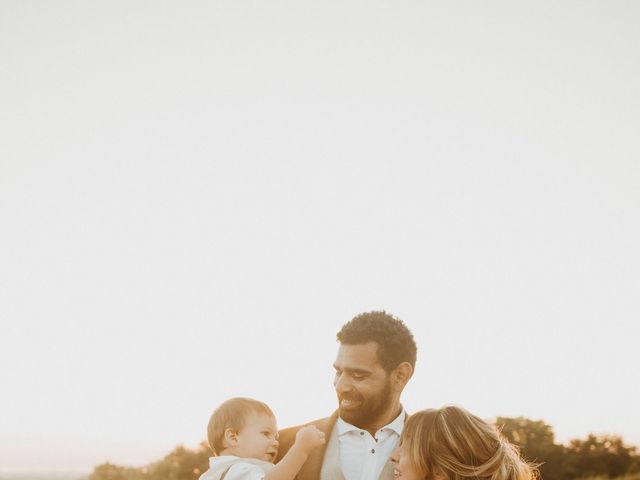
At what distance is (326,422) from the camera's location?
5.84 meters

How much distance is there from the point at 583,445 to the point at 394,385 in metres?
6.92

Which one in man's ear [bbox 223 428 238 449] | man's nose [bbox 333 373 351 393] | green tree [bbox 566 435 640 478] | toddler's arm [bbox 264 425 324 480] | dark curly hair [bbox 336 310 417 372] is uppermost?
dark curly hair [bbox 336 310 417 372]

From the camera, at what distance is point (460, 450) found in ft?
13.6

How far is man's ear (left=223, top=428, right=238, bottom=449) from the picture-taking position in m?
5.27

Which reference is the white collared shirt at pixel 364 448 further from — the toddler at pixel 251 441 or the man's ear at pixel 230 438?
the man's ear at pixel 230 438

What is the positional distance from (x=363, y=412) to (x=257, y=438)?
903 mm

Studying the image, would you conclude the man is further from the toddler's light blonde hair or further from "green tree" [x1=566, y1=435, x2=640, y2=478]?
"green tree" [x1=566, y1=435, x2=640, y2=478]

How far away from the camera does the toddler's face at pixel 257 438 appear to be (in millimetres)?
5273

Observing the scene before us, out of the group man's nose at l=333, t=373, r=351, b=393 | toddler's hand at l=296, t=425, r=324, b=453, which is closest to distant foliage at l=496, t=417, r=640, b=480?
man's nose at l=333, t=373, r=351, b=393

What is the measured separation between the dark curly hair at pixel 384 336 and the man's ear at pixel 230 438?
4.09 ft

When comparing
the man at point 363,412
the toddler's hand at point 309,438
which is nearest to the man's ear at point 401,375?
the man at point 363,412

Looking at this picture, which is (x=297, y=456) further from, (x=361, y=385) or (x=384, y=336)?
(x=384, y=336)

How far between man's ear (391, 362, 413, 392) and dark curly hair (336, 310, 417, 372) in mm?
41

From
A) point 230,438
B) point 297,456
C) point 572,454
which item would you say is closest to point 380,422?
point 297,456
